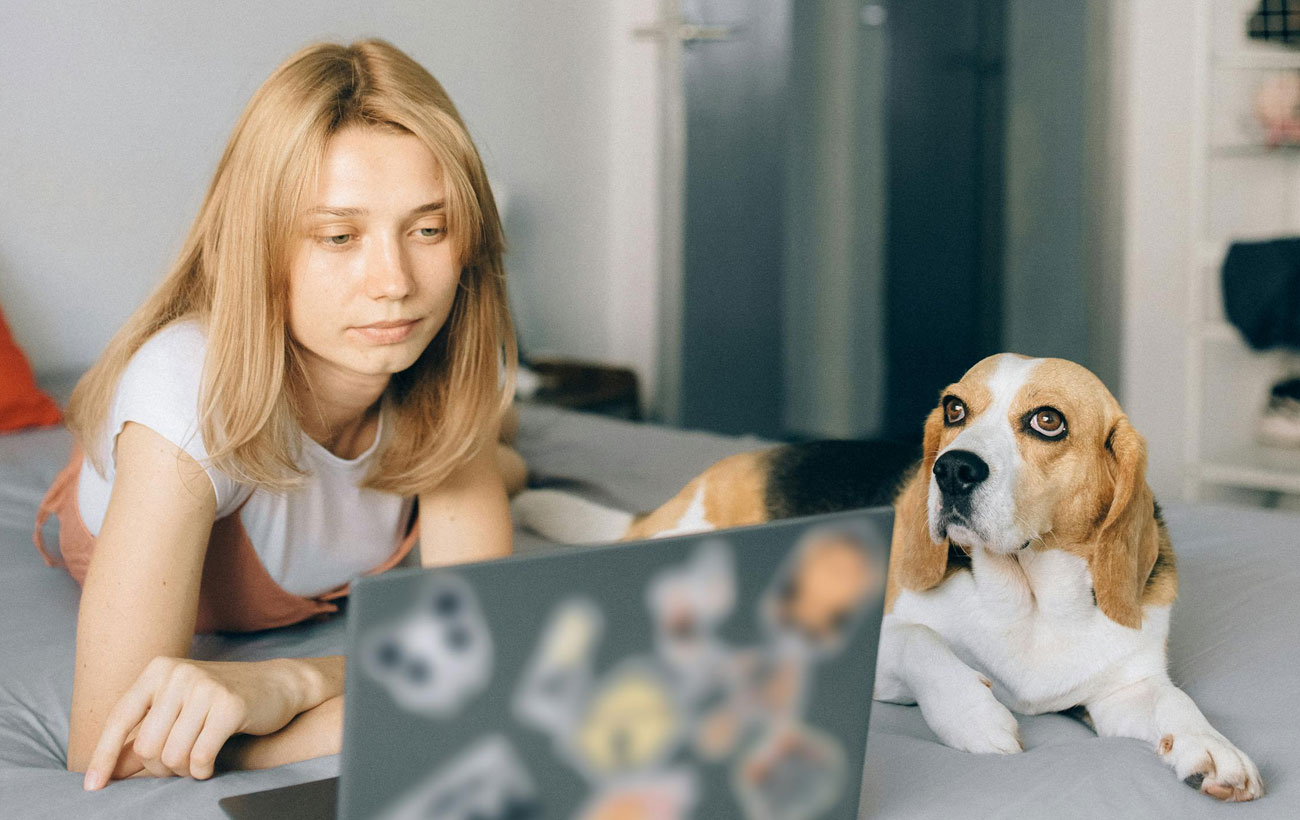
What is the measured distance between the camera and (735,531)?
0.65m

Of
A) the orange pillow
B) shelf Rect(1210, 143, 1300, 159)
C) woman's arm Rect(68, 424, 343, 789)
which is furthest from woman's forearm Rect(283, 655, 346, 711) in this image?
shelf Rect(1210, 143, 1300, 159)

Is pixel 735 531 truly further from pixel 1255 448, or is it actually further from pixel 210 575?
pixel 1255 448

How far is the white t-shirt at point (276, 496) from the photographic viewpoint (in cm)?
115

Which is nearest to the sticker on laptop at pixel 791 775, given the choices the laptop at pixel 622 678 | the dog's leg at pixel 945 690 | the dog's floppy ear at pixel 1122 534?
the laptop at pixel 622 678

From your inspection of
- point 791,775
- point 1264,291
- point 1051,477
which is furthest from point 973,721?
point 1264,291

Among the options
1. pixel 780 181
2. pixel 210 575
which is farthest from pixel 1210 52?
pixel 210 575

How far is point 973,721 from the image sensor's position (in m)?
1.07

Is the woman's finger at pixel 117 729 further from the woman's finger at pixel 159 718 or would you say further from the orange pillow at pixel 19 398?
the orange pillow at pixel 19 398

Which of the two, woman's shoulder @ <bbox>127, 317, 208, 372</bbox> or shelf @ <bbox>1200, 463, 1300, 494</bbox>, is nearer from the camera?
woman's shoulder @ <bbox>127, 317, 208, 372</bbox>

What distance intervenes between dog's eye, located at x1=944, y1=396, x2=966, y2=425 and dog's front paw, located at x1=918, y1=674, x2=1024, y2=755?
0.26 meters

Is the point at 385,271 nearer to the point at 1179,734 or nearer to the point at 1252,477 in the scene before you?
the point at 1179,734

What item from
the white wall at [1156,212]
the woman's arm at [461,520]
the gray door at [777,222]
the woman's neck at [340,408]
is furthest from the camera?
the gray door at [777,222]

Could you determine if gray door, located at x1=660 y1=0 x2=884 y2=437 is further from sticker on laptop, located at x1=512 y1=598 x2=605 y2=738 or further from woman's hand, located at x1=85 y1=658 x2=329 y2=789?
sticker on laptop, located at x1=512 y1=598 x2=605 y2=738

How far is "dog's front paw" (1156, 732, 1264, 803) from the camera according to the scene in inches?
37.7
